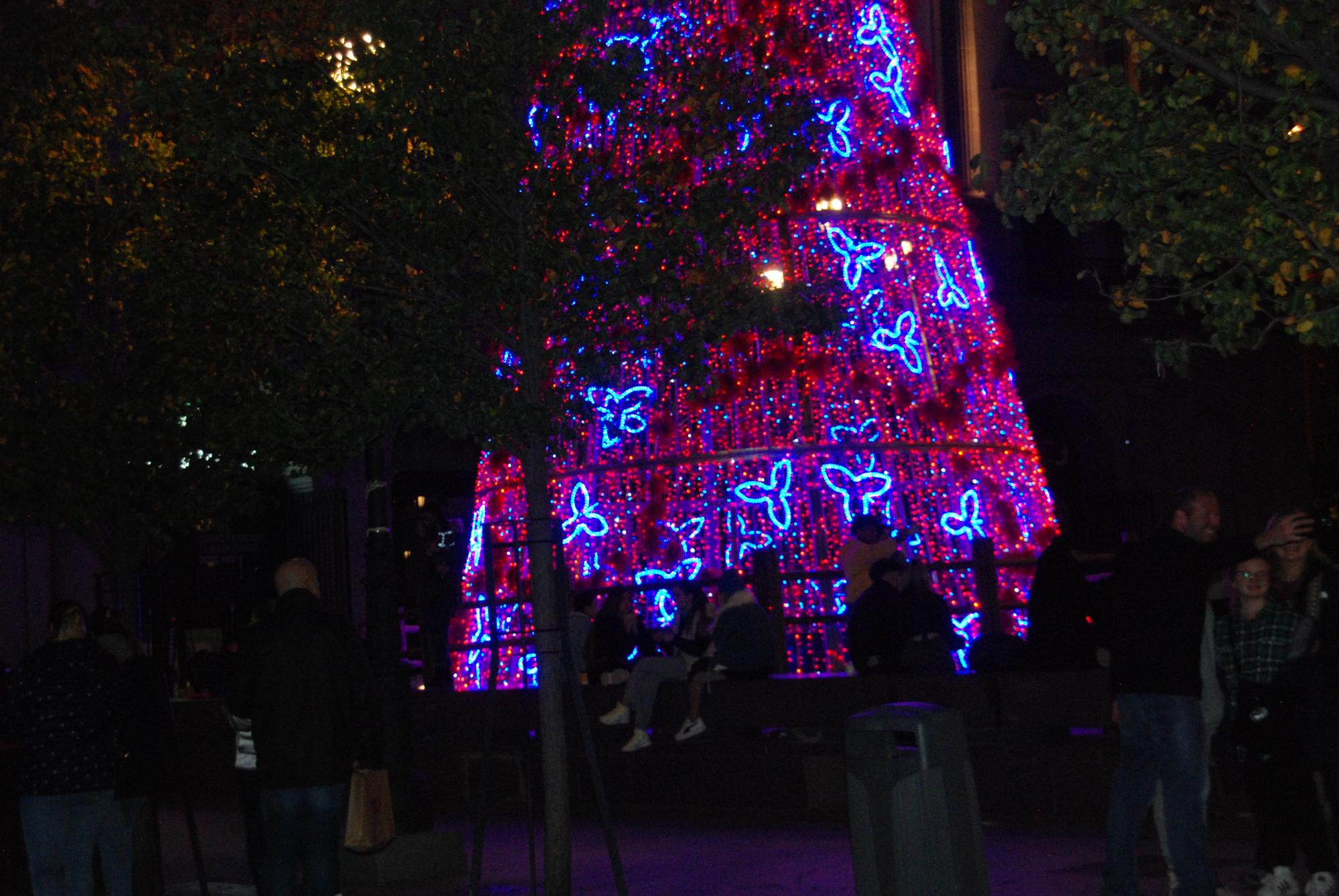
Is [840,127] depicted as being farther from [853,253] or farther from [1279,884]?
[1279,884]

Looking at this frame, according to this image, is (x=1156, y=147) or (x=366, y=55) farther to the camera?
(x=366, y=55)

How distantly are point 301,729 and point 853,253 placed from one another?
9368 mm

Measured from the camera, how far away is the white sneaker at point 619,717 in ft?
51.3

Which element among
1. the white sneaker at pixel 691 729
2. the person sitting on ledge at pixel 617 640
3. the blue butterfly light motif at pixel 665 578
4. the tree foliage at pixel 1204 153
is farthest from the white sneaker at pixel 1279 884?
the blue butterfly light motif at pixel 665 578

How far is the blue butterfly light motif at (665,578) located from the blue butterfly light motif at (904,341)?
102 inches

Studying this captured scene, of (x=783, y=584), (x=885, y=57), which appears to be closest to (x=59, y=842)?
(x=783, y=584)

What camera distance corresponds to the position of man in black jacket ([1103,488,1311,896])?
8.18m

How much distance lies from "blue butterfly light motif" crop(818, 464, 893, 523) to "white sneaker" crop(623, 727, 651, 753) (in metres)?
2.73

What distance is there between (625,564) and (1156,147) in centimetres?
Answer: 853

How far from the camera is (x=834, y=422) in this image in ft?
53.2

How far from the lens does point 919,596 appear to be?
14.2m

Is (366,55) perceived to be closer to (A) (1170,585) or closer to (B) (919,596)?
(A) (1170,585)

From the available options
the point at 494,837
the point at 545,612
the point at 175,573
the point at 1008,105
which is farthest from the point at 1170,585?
the point at 175,573

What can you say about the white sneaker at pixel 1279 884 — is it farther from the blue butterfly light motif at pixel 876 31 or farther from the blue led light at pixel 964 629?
the blue butterfly light motif at pixel 876 31
